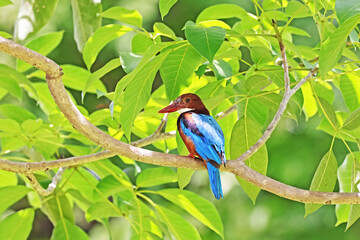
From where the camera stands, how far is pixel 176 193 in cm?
221

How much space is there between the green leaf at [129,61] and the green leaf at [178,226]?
72cm

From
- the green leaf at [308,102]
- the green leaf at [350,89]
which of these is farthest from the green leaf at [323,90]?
the green leaf at [350,89]

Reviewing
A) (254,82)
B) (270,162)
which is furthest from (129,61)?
(270,162)

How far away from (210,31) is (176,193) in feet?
3.03

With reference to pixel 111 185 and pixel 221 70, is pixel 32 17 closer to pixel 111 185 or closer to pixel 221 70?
pixel 111 185

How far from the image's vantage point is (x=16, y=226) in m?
2.18

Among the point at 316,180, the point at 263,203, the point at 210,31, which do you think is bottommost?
the point at 263,203

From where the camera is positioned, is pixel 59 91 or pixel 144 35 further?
pixel 144 35

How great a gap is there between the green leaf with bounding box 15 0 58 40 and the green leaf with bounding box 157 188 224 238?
2.78 feet

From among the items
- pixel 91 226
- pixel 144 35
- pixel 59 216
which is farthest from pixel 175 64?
pixel 91 226

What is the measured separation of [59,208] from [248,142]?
81 centimetres

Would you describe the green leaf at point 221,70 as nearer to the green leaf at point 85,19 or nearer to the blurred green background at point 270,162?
the green leaf at point 85,19

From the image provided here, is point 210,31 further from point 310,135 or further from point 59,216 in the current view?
point 310,135

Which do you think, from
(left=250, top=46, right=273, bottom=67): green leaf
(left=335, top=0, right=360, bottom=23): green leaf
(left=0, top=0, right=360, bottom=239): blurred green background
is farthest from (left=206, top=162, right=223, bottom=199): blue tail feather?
(left=0, top=0, right=360, bottom=239): blurred green background
